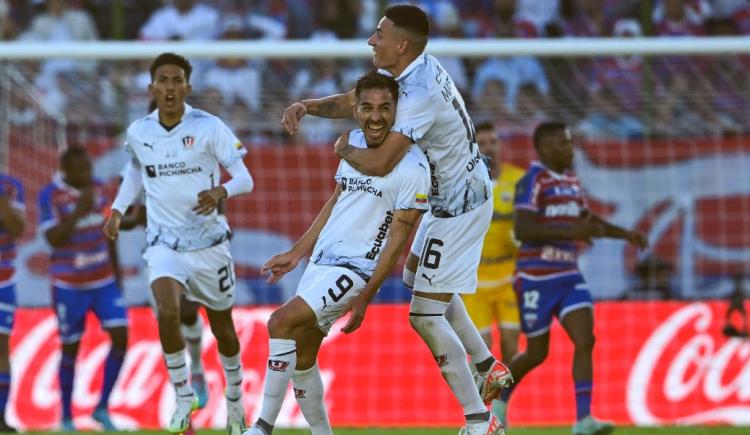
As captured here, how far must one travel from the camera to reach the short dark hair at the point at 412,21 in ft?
27.0

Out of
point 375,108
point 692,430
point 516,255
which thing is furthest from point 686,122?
point 375,108

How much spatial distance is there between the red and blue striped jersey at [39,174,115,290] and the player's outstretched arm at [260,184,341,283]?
528 cm

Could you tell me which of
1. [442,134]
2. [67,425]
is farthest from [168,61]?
[67,425]

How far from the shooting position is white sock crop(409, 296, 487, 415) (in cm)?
830

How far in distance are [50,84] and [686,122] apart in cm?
752

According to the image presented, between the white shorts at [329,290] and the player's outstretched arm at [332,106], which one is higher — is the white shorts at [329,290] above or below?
below

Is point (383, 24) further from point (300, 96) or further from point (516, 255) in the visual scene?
point (300, 96)

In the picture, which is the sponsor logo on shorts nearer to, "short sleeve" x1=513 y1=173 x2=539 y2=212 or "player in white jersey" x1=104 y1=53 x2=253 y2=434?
"player in white jersey" x1=104 y1=53 x2=253 y2=434

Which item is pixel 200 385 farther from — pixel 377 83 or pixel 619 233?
pixel 377 83

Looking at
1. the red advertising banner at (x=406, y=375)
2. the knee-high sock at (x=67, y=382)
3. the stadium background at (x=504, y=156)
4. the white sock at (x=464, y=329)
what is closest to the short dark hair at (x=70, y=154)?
the stadium background at (x=504, y=156)

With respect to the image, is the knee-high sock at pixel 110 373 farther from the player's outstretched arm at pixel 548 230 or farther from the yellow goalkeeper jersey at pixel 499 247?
the player's outstretched arm at pixel 548 230

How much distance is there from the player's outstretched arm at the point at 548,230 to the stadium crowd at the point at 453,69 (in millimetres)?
4766

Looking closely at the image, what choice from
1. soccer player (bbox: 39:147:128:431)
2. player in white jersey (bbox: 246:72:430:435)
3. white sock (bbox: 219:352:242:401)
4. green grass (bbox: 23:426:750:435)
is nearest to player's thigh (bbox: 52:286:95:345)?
soccer player (bbox: 39:147:128:431)

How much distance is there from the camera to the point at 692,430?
10508mm
